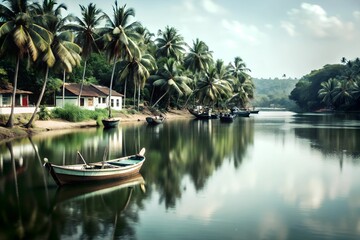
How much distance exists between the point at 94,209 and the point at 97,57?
64.3m

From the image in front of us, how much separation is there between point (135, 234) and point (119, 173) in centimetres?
657

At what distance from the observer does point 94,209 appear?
14.2 metres

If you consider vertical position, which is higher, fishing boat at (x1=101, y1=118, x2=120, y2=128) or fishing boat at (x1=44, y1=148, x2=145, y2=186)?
fishing boat at (x1=101, y1=118, x2=120, y2=128)

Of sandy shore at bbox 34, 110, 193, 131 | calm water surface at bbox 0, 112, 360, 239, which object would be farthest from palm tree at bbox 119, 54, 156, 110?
calm water surface at bbox 0, 112, 360, 239

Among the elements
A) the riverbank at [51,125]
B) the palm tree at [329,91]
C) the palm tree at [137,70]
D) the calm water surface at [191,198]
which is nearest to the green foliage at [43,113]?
the riverbank at [51,125]

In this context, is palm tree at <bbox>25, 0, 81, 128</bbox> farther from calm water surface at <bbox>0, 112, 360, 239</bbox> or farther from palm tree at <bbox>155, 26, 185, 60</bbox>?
palm tree at <bbox>155, 26, 185, 60</bbox>

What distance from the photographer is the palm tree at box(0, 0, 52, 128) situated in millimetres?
33147

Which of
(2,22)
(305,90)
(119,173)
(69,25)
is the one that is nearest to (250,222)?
(119,173)

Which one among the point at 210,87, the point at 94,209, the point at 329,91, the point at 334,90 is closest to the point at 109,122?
the point at 94,209

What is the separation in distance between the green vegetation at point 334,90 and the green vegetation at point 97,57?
29151 millimetres

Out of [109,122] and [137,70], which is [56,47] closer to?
[109,122]

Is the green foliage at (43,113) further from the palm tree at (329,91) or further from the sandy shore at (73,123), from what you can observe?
the palm tree at (329,91)

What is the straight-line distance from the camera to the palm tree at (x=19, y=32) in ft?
109

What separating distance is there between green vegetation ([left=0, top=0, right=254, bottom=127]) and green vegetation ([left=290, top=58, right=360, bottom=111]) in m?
29.2
